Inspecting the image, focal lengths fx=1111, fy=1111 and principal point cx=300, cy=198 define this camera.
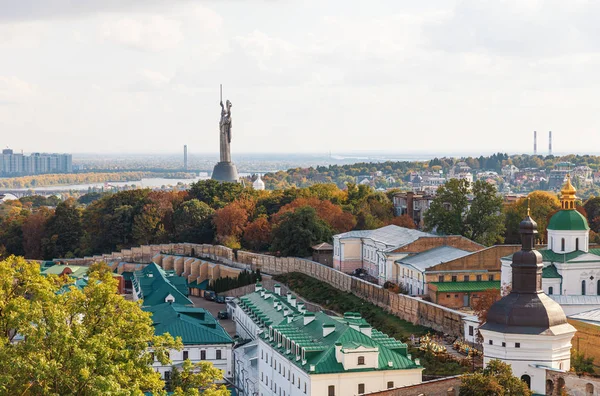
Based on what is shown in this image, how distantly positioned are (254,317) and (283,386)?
13.7 m

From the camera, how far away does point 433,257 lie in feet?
225

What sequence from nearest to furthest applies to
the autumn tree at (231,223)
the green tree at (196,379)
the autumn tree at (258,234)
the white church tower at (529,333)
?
the green tree at (196,379)
the white church tower at (529,333)
the autumn tree at (258,234)
the autumn tree at (231,223)

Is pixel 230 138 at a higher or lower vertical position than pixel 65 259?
higher

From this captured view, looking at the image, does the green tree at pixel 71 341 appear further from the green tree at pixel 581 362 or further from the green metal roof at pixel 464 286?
the green metal roof at pixel 464 286

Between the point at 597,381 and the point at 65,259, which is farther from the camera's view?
the point at 65,259

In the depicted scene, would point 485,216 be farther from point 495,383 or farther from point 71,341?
point 71,341

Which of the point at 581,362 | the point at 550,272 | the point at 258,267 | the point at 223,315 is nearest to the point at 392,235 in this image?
the point at 223,315

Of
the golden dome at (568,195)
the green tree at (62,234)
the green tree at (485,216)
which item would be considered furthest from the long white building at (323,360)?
the green tree at (62,234)

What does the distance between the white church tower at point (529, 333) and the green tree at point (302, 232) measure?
147 feet

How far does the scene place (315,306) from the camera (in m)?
71.6

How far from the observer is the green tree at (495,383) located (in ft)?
126

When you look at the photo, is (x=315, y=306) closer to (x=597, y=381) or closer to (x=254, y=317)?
(x=254, y=317)

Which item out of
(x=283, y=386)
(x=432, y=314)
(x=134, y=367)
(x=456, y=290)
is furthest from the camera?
(x=456, y=290)

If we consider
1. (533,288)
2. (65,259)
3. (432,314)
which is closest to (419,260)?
(432,314)
